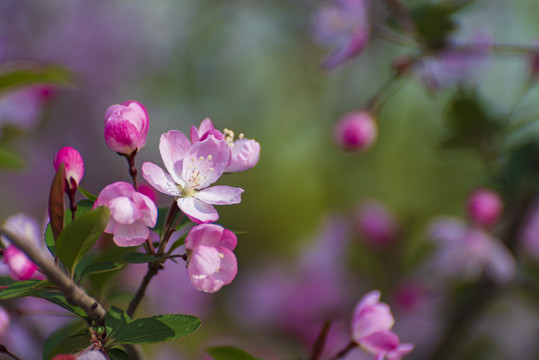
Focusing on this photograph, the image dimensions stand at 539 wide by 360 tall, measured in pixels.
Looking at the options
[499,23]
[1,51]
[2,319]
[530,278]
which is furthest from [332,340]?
[499,23]

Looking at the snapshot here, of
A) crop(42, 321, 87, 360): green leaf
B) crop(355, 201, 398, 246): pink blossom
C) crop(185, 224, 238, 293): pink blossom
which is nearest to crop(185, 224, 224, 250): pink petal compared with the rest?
crop(185, 224, 238, 293): pink blossom

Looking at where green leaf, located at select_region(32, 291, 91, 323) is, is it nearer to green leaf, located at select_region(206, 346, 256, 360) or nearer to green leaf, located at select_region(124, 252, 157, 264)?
green leaf, located at select_region(124, 252, 157, 264)

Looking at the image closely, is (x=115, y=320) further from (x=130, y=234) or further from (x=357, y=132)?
(x=357, y=132)

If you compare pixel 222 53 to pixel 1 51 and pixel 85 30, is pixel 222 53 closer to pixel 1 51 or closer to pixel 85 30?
pixel 85 30

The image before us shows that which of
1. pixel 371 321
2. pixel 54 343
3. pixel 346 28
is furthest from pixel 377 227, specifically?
pixel 54 343

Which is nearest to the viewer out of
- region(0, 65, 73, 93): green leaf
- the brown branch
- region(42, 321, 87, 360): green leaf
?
the brown branch

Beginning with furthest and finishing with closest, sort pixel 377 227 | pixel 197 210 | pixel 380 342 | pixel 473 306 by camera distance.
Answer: pixel 377 227, pixel 473 306, pixel 380 342, pixel 197 210
